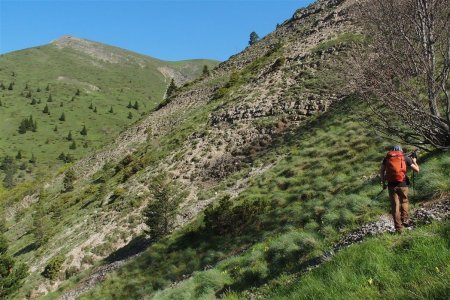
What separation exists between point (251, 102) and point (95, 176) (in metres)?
25.1

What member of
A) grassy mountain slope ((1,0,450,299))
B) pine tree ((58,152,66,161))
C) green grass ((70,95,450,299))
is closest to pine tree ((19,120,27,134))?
pine tree ((58,152,66,161))

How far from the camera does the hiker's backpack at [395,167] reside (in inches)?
366

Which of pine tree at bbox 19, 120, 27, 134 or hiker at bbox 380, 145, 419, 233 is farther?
pine tree at bbox 19, 120, 27, 134

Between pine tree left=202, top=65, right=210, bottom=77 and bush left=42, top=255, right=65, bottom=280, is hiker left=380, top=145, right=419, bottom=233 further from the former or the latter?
pine tree left=202, top=65, right=210, bottom=77

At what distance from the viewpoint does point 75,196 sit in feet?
148

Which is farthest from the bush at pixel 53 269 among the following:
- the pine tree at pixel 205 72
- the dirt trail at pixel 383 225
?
the pine tree at pixel 205 72

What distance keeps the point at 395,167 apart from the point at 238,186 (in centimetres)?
1720

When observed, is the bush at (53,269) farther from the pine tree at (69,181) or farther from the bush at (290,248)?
the pine tree at (69,181)

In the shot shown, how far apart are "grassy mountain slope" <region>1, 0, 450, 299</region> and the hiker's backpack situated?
249 centimetres

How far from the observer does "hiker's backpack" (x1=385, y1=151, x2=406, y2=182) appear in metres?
9.30

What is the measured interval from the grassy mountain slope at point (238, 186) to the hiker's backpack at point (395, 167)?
249 cm

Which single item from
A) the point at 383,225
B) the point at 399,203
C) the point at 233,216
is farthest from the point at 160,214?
the point at 399,203

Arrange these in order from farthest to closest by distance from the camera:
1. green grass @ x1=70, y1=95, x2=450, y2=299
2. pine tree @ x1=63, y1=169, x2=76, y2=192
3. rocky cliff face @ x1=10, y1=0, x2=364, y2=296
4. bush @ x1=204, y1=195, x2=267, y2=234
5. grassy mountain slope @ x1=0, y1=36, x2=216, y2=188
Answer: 1. grassy mountain slope @ x1=0, y1=36, x2=216, y2=188
2. pine tree @ x1=63, y1=169, x2=76, y2=192
3. rocky cliff face @ x1=10, y1=0, x2=364, y2=296
4. bush @ x1=204, y1=195, x2=267, y2=234
5. green grass @ x1=70, y1=95, x2=450, y2=299

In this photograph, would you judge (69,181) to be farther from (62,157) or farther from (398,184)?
(62,157)
